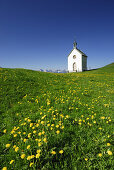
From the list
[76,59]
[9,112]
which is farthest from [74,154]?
[76,59]

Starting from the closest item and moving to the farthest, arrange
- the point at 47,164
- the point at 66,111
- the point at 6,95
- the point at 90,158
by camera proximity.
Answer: the point at 47,164, the point at 90,158, the point at 66,111, the point at 6,95

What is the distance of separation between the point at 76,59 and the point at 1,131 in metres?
46.0

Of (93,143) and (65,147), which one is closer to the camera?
(65,147)

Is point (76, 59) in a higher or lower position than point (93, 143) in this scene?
higher

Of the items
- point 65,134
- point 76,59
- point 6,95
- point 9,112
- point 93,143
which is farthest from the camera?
point 76,59

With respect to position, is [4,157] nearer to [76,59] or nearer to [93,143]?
[93,143]

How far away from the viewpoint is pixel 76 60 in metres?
44.4

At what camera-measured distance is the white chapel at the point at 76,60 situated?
141 feet

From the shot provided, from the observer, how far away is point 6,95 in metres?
5.55

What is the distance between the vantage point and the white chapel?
1688 inches

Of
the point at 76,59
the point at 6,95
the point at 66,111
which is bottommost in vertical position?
the point at 66,111

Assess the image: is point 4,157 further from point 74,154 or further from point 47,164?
point 74,154

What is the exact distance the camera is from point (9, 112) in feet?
13.2

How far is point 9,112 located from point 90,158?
382 cm
